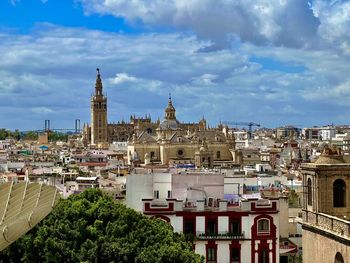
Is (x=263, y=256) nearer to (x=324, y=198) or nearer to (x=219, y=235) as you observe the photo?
(x=219, y=235)

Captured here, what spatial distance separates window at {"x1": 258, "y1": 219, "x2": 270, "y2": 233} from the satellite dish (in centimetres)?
1774

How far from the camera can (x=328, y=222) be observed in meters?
24.9

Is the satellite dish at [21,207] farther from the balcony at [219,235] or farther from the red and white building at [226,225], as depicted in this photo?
the balcony at [219,235]

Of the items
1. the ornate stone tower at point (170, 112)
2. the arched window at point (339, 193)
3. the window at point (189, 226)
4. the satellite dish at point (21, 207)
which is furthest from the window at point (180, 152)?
the satellite dish at point (21, 207)

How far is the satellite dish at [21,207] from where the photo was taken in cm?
2103

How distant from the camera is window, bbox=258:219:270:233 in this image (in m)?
40.3

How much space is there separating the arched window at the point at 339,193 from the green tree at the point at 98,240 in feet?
20.4

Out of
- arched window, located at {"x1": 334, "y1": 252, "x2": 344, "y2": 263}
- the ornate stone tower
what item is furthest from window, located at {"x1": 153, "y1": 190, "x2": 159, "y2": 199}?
the ornate stone tower

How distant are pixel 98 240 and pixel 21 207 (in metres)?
8.75

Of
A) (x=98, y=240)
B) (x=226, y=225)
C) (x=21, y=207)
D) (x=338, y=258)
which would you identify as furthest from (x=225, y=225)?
(x=21, y=207)

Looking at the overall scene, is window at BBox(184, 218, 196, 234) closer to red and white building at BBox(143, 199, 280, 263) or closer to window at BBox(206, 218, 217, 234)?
red and white building at BBox(143, 199, 280, 263)

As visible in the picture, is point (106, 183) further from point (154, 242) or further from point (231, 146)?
point (231, 146)

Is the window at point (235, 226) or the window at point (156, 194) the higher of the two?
the window at point (156, 194)

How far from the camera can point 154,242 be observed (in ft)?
→ 103
